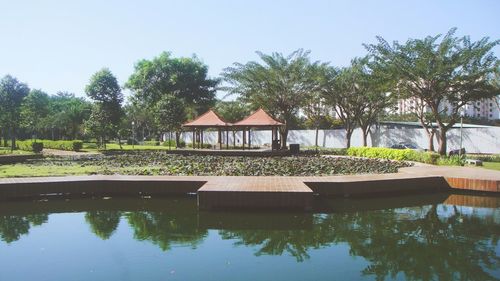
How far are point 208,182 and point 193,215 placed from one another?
6.25ft

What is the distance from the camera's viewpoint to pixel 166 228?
28.8 feet

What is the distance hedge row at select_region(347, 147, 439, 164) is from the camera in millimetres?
18625

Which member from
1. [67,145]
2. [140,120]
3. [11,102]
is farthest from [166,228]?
[140,120]

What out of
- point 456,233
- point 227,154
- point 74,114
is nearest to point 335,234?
point 456,233

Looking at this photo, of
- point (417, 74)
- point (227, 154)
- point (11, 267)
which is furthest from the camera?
point (227, 154)

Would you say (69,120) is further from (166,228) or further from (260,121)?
(166,228)

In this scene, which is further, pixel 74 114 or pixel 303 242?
→ pixel 74 114

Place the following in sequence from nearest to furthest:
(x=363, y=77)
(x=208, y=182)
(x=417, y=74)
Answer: (x=208, y=182) < (x=417, y=74) < (x=363, y=77)

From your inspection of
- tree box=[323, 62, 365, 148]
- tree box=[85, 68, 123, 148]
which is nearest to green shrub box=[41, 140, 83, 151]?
tree box=[85, 68, 123, 148]

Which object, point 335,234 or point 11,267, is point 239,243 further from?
point 11,267

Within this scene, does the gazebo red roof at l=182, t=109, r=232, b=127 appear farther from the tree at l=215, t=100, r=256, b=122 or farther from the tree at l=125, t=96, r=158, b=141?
the tree at l=125, t=96, r=158, b=141

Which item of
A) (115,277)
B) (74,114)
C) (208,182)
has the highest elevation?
(74,114)

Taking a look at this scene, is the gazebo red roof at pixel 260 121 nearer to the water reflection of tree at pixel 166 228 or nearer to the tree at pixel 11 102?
the water reflection of tree at pixel 166 228

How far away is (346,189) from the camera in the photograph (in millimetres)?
11664
